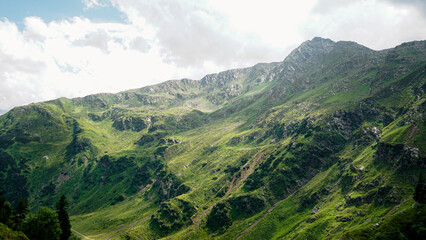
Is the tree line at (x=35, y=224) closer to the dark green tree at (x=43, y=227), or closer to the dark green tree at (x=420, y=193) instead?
the dark green tree at (x=43, y=227)

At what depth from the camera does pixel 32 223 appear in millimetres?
91812

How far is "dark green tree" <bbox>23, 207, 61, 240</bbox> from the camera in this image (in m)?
88.0

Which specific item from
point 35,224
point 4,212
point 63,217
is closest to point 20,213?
point 4,212

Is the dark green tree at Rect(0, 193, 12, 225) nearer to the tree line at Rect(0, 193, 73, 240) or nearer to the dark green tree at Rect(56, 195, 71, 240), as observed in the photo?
the tree line at Rect(0, 193, 73, 240)

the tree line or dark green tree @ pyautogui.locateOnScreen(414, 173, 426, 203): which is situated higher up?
the tree line

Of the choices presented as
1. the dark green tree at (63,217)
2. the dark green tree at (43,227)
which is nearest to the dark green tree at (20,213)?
the dark green tree at (43,227)

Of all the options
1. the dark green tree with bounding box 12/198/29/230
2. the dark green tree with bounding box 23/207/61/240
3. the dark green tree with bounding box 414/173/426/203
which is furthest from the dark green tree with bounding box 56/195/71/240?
the dark green tree with bounding box 414/173/426/203

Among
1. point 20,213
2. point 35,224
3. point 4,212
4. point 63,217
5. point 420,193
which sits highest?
point 4,212

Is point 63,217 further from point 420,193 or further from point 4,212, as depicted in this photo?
point 420,193

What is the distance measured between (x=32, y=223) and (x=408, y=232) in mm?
202966

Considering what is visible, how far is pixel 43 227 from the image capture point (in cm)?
8812

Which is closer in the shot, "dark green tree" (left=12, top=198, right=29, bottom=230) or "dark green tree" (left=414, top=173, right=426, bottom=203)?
"dark green tree" (left=12, top=198, right=29, bottom=230)

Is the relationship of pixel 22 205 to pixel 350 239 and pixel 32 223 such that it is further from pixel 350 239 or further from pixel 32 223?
pixel 350 239

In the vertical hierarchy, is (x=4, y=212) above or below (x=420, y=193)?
above
